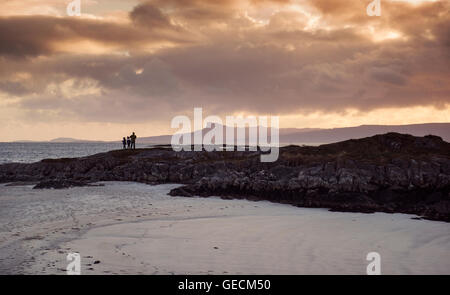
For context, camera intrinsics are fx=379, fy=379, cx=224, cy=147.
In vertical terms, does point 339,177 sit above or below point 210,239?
above

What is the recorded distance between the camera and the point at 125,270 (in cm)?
1204

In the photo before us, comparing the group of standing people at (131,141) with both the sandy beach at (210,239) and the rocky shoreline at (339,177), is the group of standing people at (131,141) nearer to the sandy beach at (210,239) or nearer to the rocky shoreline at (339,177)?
the rocky shoreline at (339,177)

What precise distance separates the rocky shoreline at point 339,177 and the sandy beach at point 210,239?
84.3 inches

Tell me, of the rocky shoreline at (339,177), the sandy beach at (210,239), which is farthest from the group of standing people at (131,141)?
the sandy beach at (210,239)

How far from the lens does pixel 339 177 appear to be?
27.1 metres

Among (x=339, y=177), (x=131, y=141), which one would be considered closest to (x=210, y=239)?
(x=339, y=177)

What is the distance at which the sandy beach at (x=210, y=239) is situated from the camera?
1261 cm

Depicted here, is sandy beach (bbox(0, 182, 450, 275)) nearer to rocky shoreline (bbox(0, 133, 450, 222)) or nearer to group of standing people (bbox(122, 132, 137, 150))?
rocky shoreline (bbox(0, 133, 450, 222))

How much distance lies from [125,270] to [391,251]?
1002 cm

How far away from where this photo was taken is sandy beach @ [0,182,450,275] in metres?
12.6

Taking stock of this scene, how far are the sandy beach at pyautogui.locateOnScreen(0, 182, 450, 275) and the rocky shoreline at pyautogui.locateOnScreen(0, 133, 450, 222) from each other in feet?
7.02

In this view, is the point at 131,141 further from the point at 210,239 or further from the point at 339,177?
Answer: the point at 210,239

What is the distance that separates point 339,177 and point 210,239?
560 inches
